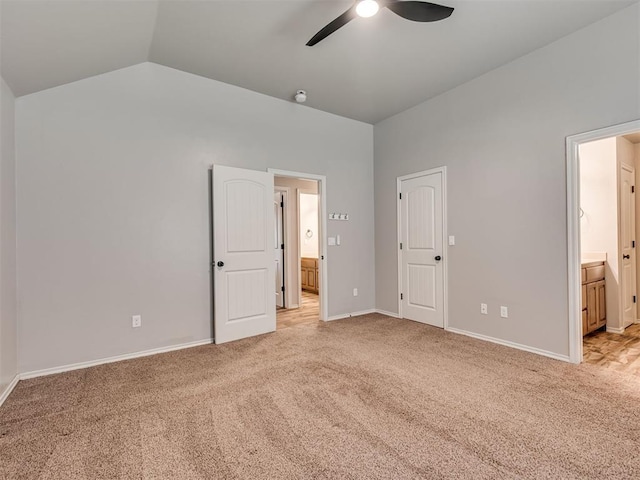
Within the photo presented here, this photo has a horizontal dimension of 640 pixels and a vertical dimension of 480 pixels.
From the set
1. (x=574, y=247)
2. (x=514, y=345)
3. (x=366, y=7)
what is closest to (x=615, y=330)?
(x=514, y=345)

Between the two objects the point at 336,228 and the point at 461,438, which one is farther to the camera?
the point at 336,228

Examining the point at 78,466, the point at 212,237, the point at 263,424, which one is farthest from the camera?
the point at 212,237

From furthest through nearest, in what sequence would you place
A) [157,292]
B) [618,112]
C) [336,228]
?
1. [336,228]
2. [157,292]
3. [618,112]

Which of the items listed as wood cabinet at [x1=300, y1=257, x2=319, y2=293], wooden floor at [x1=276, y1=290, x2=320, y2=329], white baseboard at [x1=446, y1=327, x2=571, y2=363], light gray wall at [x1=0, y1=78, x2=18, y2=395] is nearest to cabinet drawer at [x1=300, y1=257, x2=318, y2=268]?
wood cabinet at [x1=300, y1=257, x2=319, y2=293]

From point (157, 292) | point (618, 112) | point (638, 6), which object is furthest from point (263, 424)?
point (638, 6)

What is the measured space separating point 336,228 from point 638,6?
142 inches

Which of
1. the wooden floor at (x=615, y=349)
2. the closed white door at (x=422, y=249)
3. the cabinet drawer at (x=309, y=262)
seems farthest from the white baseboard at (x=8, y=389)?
the cabinet drawer at (x=309, y=262)

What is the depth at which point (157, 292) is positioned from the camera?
11.1ft

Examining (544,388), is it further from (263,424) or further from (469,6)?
(469,6)

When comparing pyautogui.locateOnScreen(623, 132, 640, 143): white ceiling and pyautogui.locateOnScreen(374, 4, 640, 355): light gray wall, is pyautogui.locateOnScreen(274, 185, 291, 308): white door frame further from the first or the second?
pyautogui.locateOnScreen(623, 132, 640, 143): white ceiling

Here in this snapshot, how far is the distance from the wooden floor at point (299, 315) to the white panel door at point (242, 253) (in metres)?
0.57

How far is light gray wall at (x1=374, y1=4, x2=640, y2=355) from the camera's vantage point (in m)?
2.75

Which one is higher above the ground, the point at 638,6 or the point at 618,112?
the point at 638,6

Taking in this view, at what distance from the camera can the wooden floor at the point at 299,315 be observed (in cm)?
462
